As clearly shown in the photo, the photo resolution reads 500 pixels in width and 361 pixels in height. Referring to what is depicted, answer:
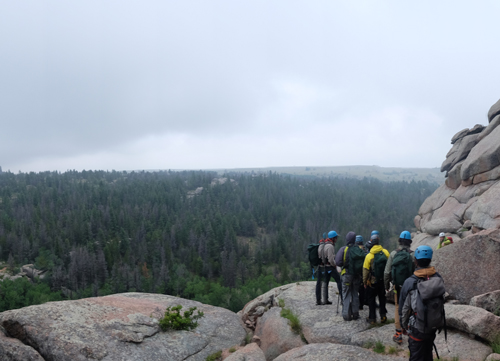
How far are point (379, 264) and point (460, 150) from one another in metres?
26.4

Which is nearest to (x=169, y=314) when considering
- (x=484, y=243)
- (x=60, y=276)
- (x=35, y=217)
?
(x=484, y=243)

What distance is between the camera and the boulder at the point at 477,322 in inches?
349

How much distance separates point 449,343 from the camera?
919 centimetres

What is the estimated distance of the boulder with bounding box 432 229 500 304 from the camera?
1152 cm

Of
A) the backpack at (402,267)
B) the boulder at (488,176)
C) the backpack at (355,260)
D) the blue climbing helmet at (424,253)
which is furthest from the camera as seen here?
the boulder at (488,176)

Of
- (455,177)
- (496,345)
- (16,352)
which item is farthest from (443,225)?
(16,352)

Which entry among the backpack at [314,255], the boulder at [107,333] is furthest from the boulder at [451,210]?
the boulder at [107,333]

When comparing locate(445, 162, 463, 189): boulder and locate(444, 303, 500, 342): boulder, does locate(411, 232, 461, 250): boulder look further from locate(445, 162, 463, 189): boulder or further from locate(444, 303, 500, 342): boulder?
locate(444, 303, 500, 342): boulder

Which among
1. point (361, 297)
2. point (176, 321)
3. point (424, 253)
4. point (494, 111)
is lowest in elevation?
point (176, 321)

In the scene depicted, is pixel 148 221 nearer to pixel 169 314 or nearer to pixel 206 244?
pixel 206 244

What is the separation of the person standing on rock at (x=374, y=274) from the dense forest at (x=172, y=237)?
50.2 meters

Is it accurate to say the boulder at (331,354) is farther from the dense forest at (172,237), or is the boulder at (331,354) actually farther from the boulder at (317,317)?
the dense forest at (172,237)

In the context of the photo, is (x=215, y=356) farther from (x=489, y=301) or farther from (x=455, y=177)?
(x=455, y=177)

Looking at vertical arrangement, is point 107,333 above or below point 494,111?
below
